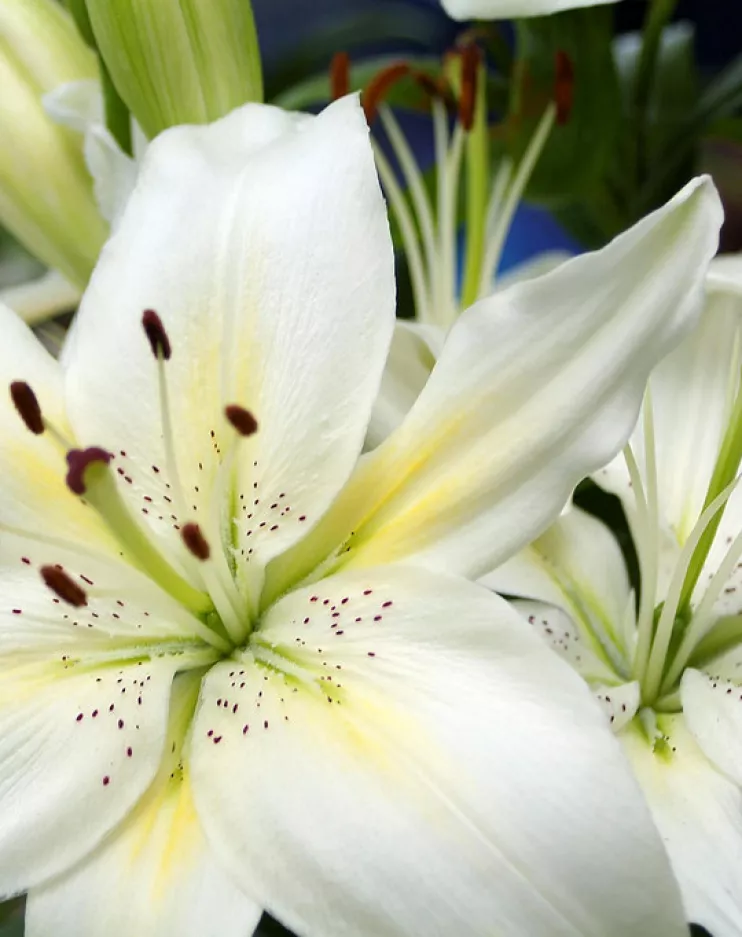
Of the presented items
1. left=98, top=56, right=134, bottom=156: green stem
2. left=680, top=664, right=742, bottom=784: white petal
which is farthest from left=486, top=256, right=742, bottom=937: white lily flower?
left=98, top=56, right=134, bottom=156: green stem

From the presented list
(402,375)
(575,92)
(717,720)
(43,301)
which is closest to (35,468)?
(402,375)

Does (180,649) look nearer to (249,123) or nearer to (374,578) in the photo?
(374,578)

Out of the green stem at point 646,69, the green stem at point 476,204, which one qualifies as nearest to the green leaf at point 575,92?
the green stem at point 646,69

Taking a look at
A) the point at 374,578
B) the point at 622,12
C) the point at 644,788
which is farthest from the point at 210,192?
the point at 622,12

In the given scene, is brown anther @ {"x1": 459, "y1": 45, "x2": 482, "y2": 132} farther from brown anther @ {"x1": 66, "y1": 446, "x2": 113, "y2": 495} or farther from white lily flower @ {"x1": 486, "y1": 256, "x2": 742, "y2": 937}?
→ brown anther @ {"x1": 66, "y1": 446, "x2": 113, "y2": 495}

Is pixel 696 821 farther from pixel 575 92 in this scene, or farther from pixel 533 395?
pixel 575 92

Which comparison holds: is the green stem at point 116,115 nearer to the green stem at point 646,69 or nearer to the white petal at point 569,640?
the white petal at point 569,640
